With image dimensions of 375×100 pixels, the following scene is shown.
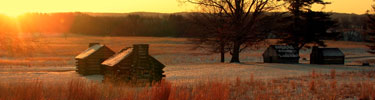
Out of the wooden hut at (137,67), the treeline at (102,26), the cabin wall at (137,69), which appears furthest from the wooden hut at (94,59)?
the treeline at (102,26)

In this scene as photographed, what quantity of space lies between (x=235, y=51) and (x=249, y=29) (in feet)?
12.0

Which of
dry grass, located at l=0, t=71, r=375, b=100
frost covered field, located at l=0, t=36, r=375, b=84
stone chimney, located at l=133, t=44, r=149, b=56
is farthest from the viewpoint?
stone chimney, located at l=133, t=44, r=149, b=56

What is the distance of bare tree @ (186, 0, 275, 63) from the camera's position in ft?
122

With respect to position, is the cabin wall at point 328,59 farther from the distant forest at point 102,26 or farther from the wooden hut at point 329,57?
the distant forest at point 102,26

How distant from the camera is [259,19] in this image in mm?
38125

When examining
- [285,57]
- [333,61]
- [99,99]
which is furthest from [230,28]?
[99,99]

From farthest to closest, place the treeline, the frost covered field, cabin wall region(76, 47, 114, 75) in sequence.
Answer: the treeline
cabin wall region(76, 47, 114, 75)
the frost covered field

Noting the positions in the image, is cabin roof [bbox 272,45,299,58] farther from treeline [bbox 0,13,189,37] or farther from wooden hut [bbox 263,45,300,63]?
treeline [bbox 0,13,189,37]

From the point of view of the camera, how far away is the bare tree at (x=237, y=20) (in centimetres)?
3728

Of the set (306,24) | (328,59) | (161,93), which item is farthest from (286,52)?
(161,93)

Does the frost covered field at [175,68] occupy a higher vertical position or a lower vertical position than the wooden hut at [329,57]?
lower

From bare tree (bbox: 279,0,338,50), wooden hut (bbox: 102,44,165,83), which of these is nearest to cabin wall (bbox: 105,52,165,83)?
wooden hut (bbox: 102,44,165,83)

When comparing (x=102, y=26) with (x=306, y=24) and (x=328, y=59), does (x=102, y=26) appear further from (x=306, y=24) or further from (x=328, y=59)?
(x=328, y=59)

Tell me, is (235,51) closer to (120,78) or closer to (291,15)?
(291,15)
